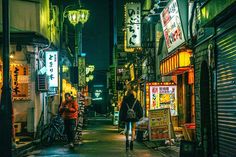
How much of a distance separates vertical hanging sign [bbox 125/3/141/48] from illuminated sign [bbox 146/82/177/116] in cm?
1095

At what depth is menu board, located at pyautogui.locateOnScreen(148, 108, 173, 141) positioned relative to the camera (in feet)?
69.4

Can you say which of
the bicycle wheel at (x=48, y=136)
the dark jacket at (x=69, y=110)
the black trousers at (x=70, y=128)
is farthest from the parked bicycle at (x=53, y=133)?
the dark jacket at (x=69, y=110)

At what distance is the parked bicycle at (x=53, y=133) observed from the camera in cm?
2400

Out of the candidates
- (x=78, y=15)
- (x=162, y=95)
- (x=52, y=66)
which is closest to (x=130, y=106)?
(x=162, y=95)

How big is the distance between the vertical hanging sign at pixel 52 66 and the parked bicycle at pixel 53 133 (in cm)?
447

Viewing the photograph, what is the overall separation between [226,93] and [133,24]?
22.5 m

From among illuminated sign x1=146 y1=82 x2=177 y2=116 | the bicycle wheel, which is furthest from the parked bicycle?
illuminated sign x1=146 y1=82 x2=177 y2=116

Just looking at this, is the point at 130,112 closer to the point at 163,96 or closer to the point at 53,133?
the point at 53,133

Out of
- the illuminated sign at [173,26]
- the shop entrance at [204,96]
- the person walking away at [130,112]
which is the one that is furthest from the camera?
the illuminated sign at [173,26]

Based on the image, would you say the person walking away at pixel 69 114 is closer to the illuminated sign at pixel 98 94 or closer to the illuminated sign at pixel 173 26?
the illuminated sign at pixel 173 26

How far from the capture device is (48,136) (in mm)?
24078

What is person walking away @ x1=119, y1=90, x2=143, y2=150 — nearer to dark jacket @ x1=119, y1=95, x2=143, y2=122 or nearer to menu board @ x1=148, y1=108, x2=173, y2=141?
dark jacket @ x1=119, y1=95, x2=143, y2=122

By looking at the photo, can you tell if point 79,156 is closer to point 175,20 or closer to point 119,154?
point 119,154

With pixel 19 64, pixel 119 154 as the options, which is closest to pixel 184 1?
pixel 119 154
